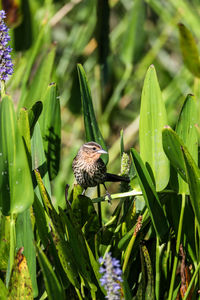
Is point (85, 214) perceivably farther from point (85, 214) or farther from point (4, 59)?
point (4, 59)

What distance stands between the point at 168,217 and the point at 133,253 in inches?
7.5

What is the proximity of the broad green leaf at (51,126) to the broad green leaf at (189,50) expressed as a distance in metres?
0.79

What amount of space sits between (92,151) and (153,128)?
0.45 meters

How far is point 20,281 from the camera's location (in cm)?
171

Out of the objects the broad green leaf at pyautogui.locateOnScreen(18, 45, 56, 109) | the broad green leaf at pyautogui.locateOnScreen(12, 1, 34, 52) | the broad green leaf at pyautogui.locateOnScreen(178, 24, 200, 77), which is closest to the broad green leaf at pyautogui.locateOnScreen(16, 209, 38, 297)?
the broad green leaf at pyautogui.locateOnScreen(18, 45, 56, 109)

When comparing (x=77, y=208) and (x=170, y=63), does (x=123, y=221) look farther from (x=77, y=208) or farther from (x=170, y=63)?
(x=170, y=63)

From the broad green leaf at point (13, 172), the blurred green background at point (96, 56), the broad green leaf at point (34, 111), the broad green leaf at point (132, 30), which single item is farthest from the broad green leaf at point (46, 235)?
the broad green leaf at point (132, 30)

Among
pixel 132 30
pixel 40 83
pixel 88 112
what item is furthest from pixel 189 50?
pixel 132 30

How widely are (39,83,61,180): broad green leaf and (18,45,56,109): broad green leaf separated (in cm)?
42

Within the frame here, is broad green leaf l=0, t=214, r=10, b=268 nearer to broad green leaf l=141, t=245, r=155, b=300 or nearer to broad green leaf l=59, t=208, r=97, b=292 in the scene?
broad green leaf l=59, t=208, r=97, b=292

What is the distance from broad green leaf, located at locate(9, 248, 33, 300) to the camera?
66.3 inches

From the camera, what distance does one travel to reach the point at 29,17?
359 centimetres

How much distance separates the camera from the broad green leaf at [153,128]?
1957 millimetres

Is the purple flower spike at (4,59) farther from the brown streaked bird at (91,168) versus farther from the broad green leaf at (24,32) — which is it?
the broad green leaf at (24,32)
